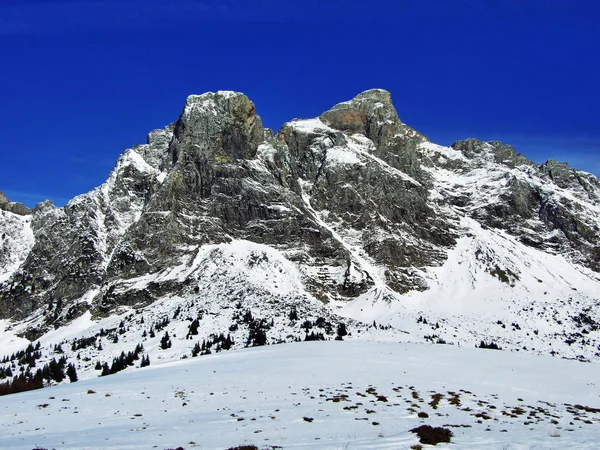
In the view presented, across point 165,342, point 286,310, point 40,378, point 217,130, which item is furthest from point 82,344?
point 217,130

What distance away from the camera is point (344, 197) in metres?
184

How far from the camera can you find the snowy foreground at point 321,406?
23.1 meters

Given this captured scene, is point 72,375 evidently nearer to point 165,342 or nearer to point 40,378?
point 40,378

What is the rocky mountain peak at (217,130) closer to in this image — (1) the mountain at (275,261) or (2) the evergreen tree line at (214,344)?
(1) the mountain at (275,261)

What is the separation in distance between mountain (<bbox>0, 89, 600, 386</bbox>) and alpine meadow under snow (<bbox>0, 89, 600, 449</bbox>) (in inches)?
27.5

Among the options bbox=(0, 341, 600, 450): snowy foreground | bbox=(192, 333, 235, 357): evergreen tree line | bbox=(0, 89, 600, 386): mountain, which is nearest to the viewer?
bbox=(0, 341, 600, 450): snowy foreground

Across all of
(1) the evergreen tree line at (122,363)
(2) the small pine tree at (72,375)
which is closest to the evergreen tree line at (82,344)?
(1) the evergreen tree line at (122,363)

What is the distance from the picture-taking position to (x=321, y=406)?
31328 millimetres

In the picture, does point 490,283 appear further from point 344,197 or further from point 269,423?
point 269,423

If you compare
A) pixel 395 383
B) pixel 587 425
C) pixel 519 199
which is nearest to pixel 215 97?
pixel 519 199

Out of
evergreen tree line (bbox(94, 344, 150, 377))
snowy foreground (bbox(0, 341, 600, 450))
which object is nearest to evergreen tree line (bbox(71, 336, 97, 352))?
evergreen tree line (bbox(94, 344, 150, 377))

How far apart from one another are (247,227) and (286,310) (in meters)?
60.8

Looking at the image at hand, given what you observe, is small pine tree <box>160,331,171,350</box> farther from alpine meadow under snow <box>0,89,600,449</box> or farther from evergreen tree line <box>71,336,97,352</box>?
evergreen tree line <box>71,336,97,352</box>

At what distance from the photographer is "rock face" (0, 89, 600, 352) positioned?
148m
